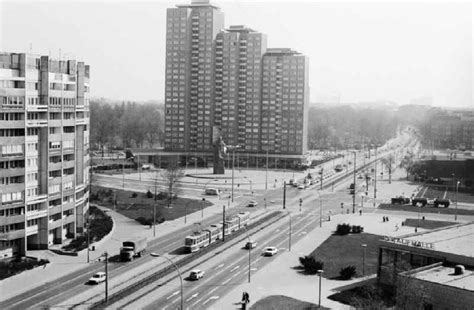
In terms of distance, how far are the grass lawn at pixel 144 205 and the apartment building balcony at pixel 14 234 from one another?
23.2 metres

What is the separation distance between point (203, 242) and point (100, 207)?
105 ft

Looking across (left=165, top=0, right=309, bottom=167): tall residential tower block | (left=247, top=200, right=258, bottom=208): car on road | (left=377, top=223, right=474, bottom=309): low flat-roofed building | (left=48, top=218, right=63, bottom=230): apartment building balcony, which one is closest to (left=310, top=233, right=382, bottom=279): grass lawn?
(left=377, top=223, right=474, bottom=309): low flat-roofed building

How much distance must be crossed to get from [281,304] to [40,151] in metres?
31.9

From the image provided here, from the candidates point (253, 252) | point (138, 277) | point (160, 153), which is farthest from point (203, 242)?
point (160, 153)

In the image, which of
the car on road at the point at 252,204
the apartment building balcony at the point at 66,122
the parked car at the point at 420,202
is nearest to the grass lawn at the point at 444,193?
the parked car at the point at 420,202

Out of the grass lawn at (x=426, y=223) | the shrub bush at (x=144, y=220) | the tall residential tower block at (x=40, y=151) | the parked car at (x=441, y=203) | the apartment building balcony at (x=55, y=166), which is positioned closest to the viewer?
the tall residential tower block at (x=40, y=151)

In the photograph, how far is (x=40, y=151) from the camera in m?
69.0

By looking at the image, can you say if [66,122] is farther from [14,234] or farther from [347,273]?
[347,273]

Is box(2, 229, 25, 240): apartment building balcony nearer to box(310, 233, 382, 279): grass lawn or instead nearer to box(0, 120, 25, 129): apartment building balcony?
box(0, 120, 25, 129): apartment building balcony

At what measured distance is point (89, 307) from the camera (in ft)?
158

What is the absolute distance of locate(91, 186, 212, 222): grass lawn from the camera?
90812 millimetres

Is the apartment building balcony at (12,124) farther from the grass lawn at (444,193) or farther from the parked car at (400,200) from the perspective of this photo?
the grass lawn at (444,193)

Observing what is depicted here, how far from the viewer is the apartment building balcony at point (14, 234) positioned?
207 ft

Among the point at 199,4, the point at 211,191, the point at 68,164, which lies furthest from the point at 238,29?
the point at 68,164
